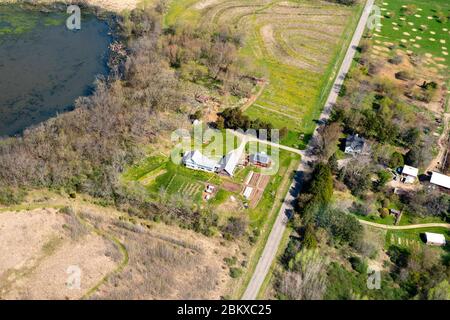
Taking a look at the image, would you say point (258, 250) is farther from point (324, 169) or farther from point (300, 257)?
point (324, 169)

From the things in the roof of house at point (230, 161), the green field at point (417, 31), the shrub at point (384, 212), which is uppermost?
the green field at point (417, 31)

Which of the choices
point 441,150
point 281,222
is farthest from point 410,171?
point 281,222

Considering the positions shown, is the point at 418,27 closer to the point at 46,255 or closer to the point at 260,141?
the point at 260,141

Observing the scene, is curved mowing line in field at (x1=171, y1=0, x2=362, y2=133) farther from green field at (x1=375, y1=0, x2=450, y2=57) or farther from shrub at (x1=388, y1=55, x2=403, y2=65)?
shrub at (x1=388, y1=55, x2=403, y2=65)

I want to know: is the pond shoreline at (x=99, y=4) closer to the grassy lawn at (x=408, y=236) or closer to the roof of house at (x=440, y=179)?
the roof of house at (x=440, y=179)

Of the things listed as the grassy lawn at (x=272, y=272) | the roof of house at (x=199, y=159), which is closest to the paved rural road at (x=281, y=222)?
the grassy lawn at (x=272, y=272)

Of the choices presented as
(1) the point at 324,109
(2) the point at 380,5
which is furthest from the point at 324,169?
(2) the point at 380,5
